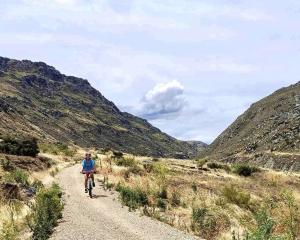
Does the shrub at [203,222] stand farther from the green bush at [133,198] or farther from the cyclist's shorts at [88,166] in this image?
the cyclist's shorts at [88,166]

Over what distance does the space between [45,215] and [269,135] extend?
346ft

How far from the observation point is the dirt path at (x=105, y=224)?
1741 cm

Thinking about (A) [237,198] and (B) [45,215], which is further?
(A) [237,198]

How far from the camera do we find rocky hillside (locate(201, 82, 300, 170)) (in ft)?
318

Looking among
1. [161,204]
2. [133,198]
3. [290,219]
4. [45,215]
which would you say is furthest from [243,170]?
[290,219]

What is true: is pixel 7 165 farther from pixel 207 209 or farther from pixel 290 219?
pixel 290 219

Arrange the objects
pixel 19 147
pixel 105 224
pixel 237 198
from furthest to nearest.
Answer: pixel 19 147 < pixel 237 198 < pixel 105 224

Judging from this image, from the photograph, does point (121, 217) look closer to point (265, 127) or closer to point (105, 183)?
point (105, 183)

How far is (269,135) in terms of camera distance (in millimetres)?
119500

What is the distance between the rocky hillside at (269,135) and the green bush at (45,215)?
70.1 metres

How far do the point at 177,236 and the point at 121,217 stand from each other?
3974 mm

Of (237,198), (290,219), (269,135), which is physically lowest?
(290,219)

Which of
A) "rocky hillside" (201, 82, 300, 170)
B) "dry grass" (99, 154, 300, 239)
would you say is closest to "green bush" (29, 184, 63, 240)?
"dry grass" (99, 154, 300, 239)

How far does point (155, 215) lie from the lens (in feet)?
71.5
